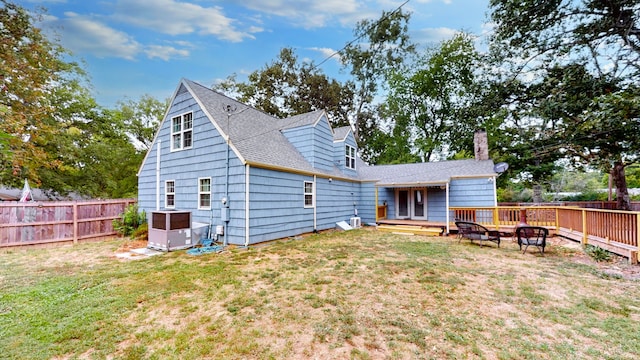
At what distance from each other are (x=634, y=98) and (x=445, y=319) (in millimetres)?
13743

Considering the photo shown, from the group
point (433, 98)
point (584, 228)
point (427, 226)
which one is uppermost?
point (433, 98)

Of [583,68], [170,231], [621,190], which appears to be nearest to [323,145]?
[170,231]

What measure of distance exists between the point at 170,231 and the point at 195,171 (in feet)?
8.61

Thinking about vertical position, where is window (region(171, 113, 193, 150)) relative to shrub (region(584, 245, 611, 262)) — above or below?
above

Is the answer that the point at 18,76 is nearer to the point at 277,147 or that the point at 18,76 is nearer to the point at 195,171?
the point at 195,171

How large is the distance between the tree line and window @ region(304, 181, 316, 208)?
15.7 ft

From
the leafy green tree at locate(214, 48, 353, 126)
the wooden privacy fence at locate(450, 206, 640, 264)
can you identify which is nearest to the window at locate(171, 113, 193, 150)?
the wooden privacy fence at locate(450, 206, 640, 264)

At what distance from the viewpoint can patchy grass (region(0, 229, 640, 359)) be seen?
2811 millimetres

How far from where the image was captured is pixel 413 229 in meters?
11.7

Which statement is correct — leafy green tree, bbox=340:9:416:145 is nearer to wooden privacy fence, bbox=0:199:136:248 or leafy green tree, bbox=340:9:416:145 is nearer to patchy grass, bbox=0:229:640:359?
wooden privacy fence, bbox=0:199:136:248

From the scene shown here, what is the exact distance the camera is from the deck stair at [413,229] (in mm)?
11149

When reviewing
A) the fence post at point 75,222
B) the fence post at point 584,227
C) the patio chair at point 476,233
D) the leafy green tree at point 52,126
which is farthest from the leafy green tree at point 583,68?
the leafy green tree at point 52,126

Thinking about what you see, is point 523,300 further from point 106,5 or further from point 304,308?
point 106,5

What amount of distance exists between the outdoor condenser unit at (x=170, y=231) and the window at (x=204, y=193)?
1.07 m
